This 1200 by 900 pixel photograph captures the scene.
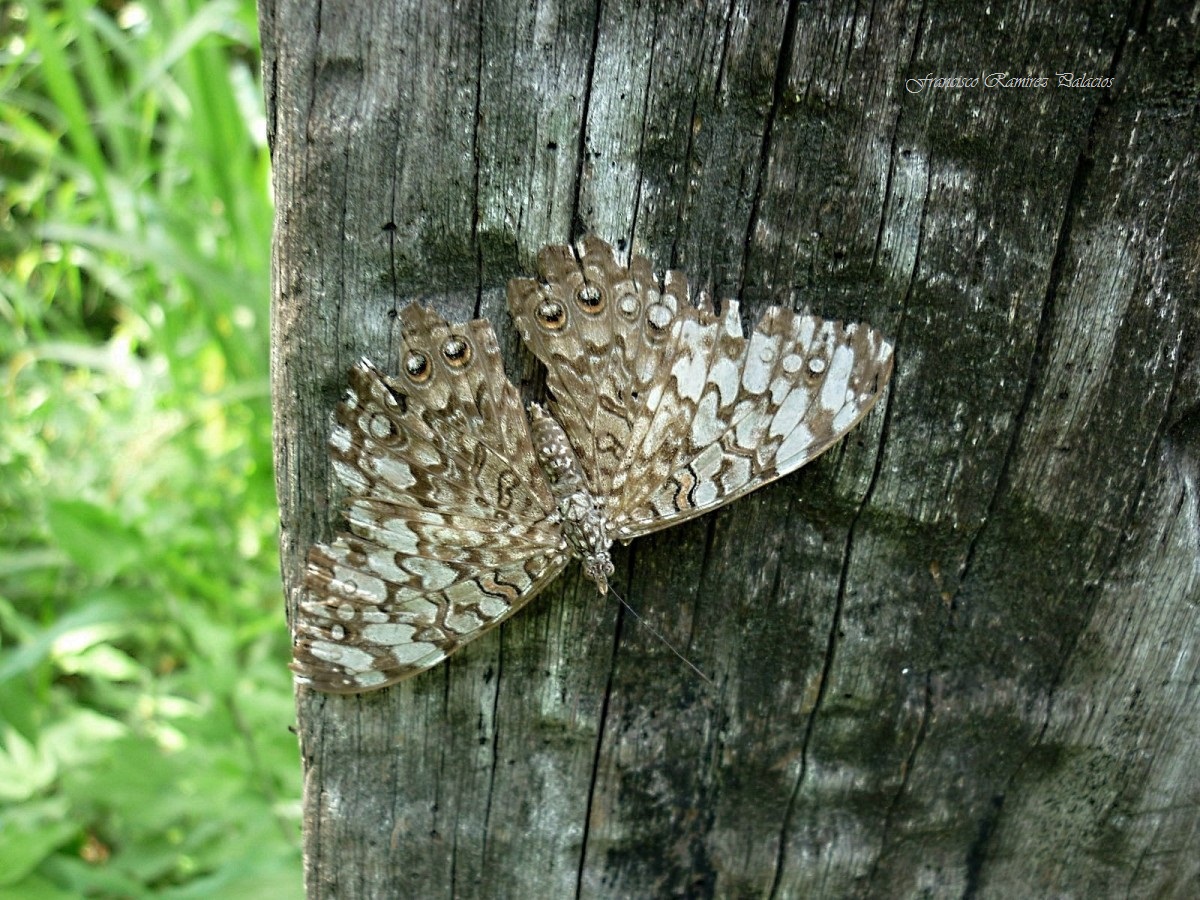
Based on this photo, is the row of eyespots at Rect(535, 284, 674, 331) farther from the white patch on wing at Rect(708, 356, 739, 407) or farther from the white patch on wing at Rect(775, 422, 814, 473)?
the white patch on wing at Rect(775, 422, 814, 473)

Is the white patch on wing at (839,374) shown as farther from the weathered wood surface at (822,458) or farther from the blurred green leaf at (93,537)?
the blurred green leaf at (93,537)

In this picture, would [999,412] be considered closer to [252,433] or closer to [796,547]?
[796,547]

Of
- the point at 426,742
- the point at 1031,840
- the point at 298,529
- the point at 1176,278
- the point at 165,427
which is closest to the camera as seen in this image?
the point at 1176,278

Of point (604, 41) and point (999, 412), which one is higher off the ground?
point (604, 41)

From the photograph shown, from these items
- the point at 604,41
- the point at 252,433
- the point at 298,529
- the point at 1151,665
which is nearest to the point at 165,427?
the point at 252,433

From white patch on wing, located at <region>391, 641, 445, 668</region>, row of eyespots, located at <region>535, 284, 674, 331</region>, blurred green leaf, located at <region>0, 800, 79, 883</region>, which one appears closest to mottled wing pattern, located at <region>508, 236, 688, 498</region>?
row of eyespots, located at <region>535, 284, 674, 331</region>

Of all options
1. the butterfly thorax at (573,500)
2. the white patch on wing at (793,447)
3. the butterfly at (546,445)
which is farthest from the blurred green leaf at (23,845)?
the white patch on wing at (793,447)

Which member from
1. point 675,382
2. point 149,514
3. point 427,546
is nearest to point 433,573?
point 427,546

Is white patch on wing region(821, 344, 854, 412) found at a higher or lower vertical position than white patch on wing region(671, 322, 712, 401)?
lower
